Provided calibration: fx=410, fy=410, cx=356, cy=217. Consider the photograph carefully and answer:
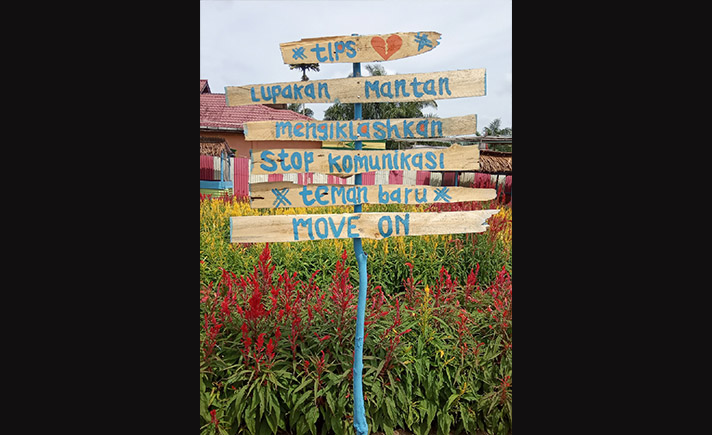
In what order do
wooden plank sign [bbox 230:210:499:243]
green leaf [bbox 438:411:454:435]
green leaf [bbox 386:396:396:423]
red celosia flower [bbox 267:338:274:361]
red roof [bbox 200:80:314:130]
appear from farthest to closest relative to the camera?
red roof [bbox 200:80:314:130] → green leaf [bbox 438:411:454:435] → green leaf [bbox 386:396:396:423] → red celosia flower [bbox 267:338:274:361] → wooden plank sign [bbox 230:210:499:243]

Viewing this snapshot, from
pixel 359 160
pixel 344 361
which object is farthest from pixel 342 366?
pixel 359 160

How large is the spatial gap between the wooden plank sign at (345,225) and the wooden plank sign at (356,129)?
45 cm

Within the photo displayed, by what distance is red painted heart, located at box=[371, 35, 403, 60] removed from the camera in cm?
229


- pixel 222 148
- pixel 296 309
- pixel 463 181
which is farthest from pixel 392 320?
pixel 222 148

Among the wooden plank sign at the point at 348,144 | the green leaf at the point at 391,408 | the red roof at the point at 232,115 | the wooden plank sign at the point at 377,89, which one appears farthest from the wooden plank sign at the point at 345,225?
the red roof at the point at 232,115

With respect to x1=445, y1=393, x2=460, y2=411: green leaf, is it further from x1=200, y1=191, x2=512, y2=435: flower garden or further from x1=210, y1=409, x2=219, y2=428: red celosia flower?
x1=210, y1=409, x2=219, y2=428: red celosia flower

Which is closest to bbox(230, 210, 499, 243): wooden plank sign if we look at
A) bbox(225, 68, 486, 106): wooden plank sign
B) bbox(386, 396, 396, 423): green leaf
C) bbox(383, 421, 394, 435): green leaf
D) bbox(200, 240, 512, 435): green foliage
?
bbox(200, 240, 512, 435): green foliage

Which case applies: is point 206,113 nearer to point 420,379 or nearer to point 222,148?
point 222,148

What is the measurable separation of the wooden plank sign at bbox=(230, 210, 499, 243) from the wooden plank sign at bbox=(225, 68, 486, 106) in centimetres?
66

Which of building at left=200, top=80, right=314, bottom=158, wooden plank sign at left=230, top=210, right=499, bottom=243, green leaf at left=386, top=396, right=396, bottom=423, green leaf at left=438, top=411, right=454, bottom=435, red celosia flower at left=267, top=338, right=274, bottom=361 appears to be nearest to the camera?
wooden plank sign at left=230, top=210, right=499, bottom=243

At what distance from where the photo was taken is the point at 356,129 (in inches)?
Answer: 90.6

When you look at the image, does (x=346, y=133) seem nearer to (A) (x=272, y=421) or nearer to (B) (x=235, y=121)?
(A) (x=272, y=421)

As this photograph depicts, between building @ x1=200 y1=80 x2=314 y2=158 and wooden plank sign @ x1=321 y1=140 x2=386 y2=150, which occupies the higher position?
building @ x1=200 y1=80 x2=314 y2=158

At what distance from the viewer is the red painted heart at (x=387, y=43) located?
2295 millimetres
